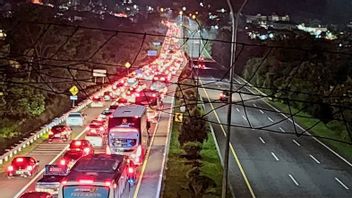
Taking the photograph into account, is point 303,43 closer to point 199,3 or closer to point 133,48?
point 133,48

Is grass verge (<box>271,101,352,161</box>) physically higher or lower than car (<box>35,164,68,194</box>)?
lower

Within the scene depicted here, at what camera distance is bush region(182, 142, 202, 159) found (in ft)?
120

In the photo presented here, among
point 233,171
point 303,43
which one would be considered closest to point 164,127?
point 233,171

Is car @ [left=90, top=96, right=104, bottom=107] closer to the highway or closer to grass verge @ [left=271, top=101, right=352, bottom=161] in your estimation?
the highway

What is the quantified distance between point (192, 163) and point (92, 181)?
51.7ft

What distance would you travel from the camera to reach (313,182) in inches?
1357

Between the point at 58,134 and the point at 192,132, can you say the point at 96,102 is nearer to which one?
the point at 58,134

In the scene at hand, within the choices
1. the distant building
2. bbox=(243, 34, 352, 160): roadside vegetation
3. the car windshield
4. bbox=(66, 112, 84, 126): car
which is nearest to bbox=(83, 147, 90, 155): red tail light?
bbox=(243, 34, 352, 160): roadside vegetation

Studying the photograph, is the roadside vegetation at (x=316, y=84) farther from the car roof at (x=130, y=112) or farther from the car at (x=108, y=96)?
the car at (x=108, y=96)

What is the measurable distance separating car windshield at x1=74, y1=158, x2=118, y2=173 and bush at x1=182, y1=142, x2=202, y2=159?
14.9 m

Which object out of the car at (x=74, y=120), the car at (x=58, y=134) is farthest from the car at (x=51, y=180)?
the car at (x=74, y=120)

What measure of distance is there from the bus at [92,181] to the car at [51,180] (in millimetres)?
4716

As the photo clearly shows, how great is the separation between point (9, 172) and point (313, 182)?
14.6m

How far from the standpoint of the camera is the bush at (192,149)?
120ft
